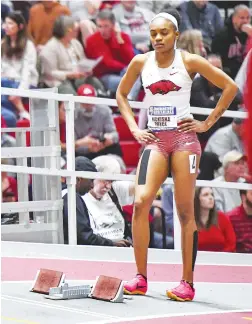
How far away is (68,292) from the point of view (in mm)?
7551

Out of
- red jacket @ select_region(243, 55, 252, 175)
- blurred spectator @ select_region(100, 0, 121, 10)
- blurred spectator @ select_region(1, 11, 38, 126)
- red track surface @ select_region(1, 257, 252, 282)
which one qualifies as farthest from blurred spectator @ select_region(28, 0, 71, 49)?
red jacket @ select_region(243, 55, 252, 175)

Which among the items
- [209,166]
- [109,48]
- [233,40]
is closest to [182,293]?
[209,166]

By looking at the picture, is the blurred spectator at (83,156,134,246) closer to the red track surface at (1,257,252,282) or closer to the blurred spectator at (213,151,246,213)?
the red track surface at (1,257,252,282)

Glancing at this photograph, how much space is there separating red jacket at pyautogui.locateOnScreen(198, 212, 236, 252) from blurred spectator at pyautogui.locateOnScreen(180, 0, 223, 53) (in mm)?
3921

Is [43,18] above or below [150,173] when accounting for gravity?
above

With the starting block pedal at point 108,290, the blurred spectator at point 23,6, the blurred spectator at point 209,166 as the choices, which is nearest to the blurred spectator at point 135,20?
the blurred spectator at point 23,6

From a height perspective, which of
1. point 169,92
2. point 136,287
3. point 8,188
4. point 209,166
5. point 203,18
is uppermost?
point 203,18

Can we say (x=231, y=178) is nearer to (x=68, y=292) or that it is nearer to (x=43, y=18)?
(x=43, y=18)

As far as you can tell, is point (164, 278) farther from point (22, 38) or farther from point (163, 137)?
point (22, 38)

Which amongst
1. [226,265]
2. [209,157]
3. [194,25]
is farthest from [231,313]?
[194,25]

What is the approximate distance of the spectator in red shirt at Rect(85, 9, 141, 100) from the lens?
14500mm

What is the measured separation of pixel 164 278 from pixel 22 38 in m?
6.42

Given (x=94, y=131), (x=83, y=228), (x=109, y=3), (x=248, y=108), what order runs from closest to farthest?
(x=248, y=108)
(x=83, y=228)
(x=94, y=131)
(x=109, y=3)

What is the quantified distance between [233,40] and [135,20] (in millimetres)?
1361
